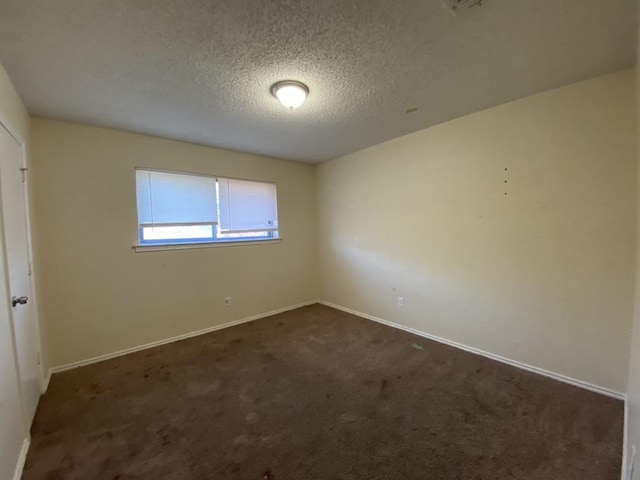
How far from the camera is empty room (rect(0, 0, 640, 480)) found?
1.48 meters

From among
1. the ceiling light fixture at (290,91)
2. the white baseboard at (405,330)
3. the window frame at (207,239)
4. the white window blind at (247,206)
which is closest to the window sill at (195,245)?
the window frame at (207,239)

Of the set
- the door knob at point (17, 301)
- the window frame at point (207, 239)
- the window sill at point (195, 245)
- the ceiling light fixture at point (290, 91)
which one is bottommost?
the door knob at point (17, 301)

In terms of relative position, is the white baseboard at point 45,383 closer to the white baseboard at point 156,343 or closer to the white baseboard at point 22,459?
the white baseboard at point 156,343

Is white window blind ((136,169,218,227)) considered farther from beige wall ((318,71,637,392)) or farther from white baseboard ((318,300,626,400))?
white baseboard ((318,300,626,400))

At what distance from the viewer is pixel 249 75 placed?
188cm

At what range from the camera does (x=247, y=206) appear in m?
3.86

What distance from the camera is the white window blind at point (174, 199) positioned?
3.01 meters

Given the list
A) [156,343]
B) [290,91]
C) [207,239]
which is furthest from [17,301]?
[290,91]

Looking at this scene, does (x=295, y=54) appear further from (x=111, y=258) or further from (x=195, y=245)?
(x=111, y=258)

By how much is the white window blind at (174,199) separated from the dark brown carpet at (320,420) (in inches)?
60.3

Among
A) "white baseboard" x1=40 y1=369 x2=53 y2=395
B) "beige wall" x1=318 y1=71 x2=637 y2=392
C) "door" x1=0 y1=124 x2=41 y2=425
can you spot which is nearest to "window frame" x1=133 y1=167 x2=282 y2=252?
"door" x1=0 y1=124 x2=41 y2=425

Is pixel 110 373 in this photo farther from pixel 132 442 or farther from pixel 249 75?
pixel 249 75

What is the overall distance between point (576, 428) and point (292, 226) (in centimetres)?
363

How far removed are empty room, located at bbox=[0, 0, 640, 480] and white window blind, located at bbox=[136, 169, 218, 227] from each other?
0.03 metres
